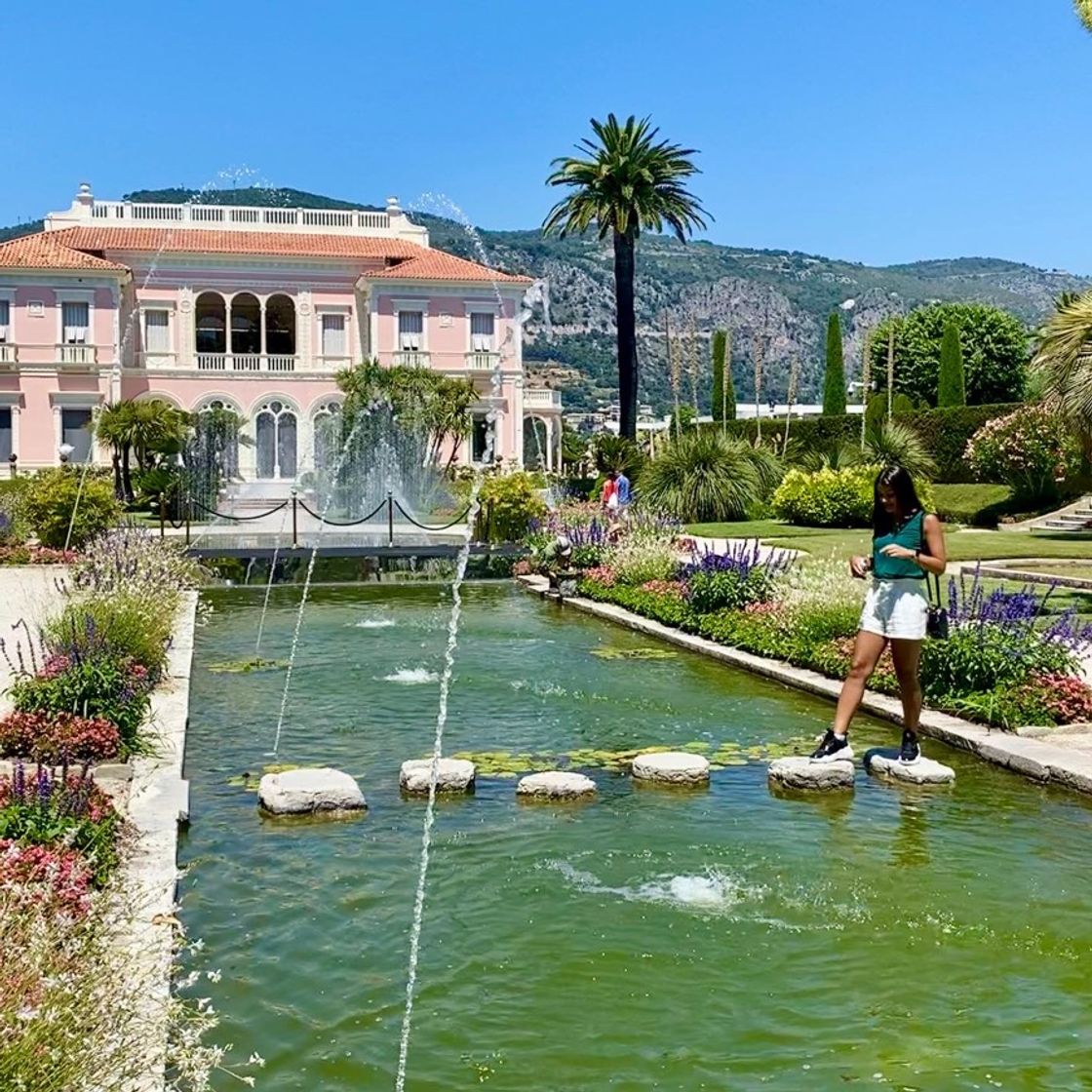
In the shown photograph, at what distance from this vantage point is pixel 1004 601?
9.62m

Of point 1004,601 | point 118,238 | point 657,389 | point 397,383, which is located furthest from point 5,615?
point 657,389

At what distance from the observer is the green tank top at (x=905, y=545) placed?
25.3 ft

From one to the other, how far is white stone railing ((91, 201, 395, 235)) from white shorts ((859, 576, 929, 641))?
44673 mm

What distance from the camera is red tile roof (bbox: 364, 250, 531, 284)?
47.5 metres

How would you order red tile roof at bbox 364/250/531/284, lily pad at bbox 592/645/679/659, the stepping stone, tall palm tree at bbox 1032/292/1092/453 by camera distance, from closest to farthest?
1. the stepping stone
2. lily pad at bbox 592/645/679/659
3. tall palm tree at bbox 1032/292/1092/453
4. red tile roof at bbox 364/250/531/284

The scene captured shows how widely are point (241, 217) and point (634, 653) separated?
40.9 metres

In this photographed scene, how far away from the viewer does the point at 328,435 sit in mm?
47062

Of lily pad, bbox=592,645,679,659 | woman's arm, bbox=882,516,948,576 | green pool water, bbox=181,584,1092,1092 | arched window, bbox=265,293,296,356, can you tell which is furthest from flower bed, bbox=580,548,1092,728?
arched window, bbox=265,293,296,356

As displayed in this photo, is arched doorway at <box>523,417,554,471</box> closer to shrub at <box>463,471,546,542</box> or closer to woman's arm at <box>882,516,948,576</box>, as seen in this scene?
shrub at <box>463,471,546,542</box>

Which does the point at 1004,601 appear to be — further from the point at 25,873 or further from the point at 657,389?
the point at 657,389

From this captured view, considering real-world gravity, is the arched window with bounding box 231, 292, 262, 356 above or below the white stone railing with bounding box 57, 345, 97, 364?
above

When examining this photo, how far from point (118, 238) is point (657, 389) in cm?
10937

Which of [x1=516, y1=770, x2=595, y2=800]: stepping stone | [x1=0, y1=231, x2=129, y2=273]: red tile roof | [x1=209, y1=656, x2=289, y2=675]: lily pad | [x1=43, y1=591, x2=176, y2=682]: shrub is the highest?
[x1=0, y1=231, x2=129, y2=273]: red tile roof

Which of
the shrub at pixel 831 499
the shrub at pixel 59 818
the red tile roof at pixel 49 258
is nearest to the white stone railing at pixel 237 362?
the red tile roof at pixel 49 258
